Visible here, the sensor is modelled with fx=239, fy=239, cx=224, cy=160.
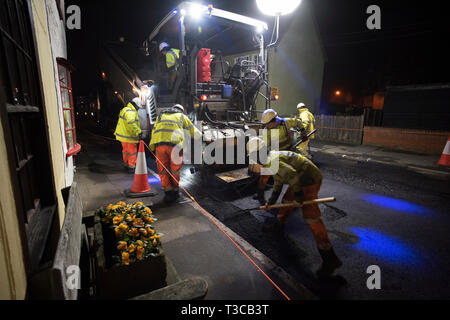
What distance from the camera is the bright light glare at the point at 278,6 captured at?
4.14 m

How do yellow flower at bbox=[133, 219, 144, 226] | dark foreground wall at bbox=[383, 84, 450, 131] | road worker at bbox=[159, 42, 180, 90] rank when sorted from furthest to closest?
dark foreground wall at bbox=[383, 84, 450, 131] → road worker at bbox=[159, 42, 180, 90] → yellow flower at bbox=[133, 219, 144, 226]

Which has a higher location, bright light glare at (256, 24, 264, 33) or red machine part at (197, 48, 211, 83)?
bright light glare at (256, 24, 264, 33)

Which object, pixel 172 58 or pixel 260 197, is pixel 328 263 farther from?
pixel 172 58

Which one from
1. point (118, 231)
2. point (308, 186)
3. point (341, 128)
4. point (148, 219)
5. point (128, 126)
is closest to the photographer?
point (118, 231)

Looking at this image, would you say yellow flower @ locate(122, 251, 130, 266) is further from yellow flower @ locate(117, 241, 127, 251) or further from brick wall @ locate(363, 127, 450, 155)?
brick wall @ locate(363, 127, 450, 155)

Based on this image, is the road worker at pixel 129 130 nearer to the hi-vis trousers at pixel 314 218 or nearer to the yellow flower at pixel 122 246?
the yellow flower at pixel 122 246

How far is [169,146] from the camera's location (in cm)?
450

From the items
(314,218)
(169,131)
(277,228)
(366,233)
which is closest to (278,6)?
(169,131)

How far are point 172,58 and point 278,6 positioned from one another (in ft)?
11.4

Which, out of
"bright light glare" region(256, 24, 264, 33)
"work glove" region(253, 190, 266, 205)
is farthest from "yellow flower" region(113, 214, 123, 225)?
"bright light glare" region(256, 24, 264, 33)

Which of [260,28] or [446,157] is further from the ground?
[260,28]

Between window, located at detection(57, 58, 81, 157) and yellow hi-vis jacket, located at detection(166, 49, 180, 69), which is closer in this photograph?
window, located at detection(57, 58, 81, 157)

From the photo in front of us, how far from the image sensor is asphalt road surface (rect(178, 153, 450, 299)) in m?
2.61
